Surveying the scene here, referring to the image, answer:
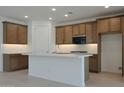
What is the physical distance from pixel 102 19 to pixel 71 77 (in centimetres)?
314

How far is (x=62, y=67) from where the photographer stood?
4793 mm

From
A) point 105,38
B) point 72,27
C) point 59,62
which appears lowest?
point 59,62

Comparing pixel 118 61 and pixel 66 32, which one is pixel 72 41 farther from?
pixel 118 61

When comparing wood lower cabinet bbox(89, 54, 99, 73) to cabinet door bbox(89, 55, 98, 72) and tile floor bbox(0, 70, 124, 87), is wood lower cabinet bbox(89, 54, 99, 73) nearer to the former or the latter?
cabinet door bbox(89, 55, 98, 72)

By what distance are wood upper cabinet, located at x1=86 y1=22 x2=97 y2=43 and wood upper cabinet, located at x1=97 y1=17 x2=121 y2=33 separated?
372 millimetres

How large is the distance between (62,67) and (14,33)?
3618 millimetres

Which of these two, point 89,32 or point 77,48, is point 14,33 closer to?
point 77,48

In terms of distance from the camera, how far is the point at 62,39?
Answer: 7910 millimetres

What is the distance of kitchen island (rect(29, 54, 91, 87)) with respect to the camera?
14.2 feet

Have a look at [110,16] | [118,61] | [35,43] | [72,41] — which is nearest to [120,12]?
[110,16]

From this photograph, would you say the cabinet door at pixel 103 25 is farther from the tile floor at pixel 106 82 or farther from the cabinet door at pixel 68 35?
the tile floor at pixel 106 82

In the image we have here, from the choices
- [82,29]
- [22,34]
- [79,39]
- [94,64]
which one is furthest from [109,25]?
[22,34]

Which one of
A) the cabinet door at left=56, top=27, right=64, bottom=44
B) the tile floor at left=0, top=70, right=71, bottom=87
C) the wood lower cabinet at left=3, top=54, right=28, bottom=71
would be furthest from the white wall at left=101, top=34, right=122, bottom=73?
the wood lower cabinet at left=3, top=54, right=28, bottom=71

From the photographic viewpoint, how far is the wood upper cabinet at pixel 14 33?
22.1ft
